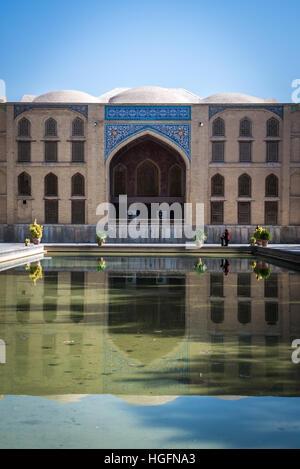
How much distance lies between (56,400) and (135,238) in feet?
62.9

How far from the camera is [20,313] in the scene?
18.2 feet

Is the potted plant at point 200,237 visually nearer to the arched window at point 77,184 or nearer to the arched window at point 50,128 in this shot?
the arched window at point 77,184

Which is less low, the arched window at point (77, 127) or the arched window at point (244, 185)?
the arched window at point (77, 127)

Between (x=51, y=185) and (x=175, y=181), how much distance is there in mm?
5713

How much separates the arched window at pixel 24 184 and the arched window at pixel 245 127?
829 centimetres

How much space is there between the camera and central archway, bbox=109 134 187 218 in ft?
82.9

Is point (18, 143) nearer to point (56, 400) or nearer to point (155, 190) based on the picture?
point (155, 190)

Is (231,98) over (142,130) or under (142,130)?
over

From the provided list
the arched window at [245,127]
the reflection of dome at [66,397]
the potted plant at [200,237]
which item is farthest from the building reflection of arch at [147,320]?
the arched window at [245,127]

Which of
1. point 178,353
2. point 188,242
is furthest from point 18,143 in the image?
point 178,353

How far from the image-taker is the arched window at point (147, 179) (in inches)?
997

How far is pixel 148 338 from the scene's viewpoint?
4.42 m

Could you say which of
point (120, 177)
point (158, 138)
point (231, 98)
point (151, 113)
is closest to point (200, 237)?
point (158, 138)

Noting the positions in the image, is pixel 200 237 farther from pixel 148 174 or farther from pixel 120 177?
pixel 120 177
